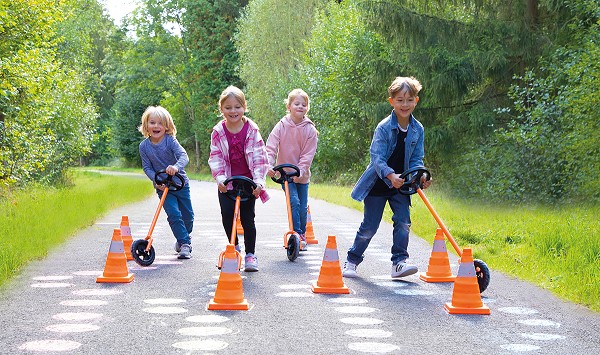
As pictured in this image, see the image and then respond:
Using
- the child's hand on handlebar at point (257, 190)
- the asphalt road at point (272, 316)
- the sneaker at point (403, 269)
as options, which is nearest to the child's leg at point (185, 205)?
the asphalt road at point (272, 316)

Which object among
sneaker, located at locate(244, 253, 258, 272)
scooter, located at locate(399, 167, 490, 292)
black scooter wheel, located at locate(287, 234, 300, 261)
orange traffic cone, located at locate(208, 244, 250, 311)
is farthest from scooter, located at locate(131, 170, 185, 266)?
scooter, located at locate(399, 167, 490, 292)

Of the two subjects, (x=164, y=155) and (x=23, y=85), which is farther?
(x=23, y=85)

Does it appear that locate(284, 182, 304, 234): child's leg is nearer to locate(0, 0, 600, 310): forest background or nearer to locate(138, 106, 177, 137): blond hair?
locate(138, 106, 177, 137): blond hair

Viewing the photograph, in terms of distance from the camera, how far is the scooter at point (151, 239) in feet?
25.7

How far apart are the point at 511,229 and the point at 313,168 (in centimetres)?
2362

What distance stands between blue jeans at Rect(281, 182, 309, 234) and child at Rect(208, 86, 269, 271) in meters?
1.29

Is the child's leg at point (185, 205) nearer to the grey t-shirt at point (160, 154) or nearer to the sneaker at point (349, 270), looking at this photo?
the grey t-shirt at point (160, 154)

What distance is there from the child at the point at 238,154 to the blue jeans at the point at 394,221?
1078 mm

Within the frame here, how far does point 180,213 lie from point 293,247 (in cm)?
147

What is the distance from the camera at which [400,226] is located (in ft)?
23.8

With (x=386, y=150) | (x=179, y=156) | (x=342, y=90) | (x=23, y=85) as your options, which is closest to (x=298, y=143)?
(x=179, y=156)

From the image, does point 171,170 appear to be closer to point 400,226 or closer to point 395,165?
point 395,165

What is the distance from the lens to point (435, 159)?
22.1 metres

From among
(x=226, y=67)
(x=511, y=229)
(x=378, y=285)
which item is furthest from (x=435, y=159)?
(x=226, y=67)
